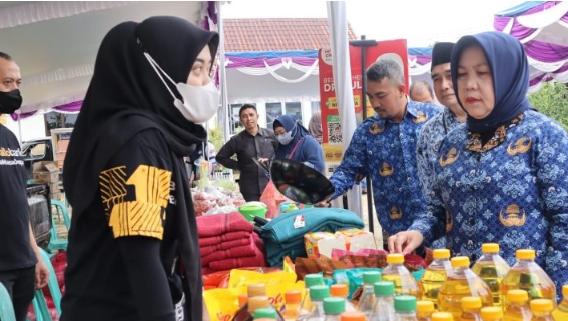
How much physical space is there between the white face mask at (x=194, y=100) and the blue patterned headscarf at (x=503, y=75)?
32.7 inches

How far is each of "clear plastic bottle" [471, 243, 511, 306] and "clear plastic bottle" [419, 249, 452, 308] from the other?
0.36ft

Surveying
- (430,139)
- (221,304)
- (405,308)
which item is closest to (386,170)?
(430,139)

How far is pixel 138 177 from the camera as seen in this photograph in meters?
1.37

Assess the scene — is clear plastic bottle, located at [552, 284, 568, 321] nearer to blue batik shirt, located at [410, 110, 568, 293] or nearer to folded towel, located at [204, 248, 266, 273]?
blue batik shirt, located at [410, 110, 568, 293]

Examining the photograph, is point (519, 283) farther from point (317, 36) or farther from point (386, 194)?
point (317, 36)

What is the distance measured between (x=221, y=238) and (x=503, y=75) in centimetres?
129

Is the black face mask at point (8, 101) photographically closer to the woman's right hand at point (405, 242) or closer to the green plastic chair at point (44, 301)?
the green plastic chair at point (44, 301)

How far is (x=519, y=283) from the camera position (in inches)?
51.4

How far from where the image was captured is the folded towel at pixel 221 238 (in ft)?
7.85

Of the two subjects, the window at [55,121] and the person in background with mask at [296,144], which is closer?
the person in background with mask at [296,144]

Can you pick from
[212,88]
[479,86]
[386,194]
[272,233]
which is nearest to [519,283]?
[479,86]

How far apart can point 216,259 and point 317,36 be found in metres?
24.1

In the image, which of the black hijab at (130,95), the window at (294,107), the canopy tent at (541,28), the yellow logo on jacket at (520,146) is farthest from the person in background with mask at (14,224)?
the window at (294,107)

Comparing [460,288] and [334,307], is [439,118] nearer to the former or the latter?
[460,288]
